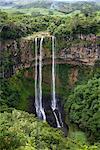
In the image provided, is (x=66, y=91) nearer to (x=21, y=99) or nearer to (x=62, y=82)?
(x=62, y=82)

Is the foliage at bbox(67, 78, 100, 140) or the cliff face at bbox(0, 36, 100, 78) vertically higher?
the cliff face at bbox(0, 36, 100, 78)

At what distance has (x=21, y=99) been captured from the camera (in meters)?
36.6

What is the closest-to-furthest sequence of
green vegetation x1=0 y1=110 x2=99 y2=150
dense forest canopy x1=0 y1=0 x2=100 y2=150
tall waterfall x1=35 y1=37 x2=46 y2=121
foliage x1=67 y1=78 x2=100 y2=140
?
green vegetation x1=0 y1=110 x2=99 y2=150 < foliage x1=67 y1=78 x2=100 y2=140 < dense forest canopy x1=0 y1=0 x2=100 y2=150 < tall waterfall x1=35 y1=37 x2=46 y2=121

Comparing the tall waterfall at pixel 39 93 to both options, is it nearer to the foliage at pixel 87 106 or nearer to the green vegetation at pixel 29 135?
the foliage at pixel 87 106

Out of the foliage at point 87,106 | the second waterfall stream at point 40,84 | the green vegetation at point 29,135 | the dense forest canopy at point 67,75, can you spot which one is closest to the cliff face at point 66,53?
the dense forest canopy at point 67,75

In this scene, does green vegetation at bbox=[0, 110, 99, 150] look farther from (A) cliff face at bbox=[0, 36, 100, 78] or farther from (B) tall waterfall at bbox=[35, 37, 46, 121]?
(A) cliff face at bbox=[0, 36, 100, 78]

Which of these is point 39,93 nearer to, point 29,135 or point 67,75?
point 67,75

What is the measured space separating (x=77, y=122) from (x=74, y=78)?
18.8 ft

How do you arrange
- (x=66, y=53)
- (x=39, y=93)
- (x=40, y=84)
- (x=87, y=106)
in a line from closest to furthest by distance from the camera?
(x=87, y=106) → (x=39, y=93) → (x=40, y=84) → (x=66, y=53)

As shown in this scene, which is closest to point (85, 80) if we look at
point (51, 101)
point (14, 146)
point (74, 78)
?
point (74, 78)

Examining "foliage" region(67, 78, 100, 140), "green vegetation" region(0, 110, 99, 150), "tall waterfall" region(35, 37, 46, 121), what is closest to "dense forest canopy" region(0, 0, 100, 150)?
"foliage" region(67, 78, 100, 140)

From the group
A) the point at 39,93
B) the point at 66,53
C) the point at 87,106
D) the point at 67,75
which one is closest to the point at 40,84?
the point at 39,93

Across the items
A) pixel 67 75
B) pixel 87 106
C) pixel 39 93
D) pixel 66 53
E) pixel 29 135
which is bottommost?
pixel 87 106

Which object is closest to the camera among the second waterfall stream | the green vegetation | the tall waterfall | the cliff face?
the green vegetation
